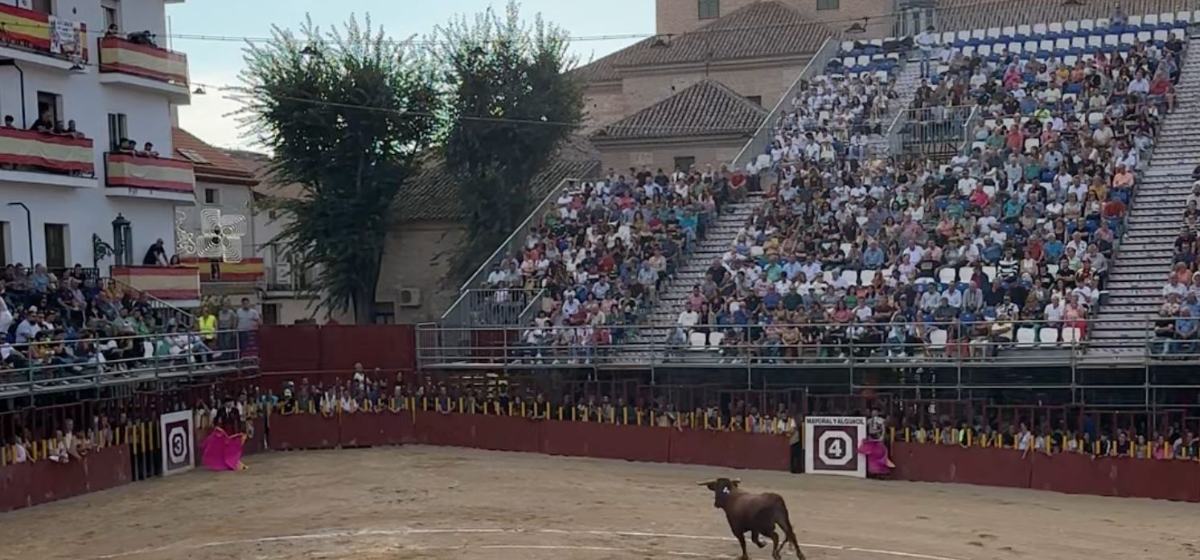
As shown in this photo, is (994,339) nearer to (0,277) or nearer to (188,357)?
(188,357)

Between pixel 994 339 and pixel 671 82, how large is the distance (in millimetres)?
33237

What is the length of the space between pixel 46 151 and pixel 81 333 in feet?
20.6

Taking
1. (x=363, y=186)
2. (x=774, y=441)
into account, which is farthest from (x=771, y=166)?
Result: (x=363, y=186)

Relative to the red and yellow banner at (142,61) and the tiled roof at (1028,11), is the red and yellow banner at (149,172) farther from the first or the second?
the tiled roof at (1028,11)

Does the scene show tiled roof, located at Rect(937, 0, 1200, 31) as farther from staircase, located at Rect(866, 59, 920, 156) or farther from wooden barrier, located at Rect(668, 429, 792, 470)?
wooden barrier, located at Rect(668, 429, 792, 470)

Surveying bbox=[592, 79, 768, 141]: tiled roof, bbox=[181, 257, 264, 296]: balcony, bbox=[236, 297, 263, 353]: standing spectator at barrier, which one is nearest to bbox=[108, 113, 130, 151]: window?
bbox=[236, 297, 263, 353]: standing spectator at barrier

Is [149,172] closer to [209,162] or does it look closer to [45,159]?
[45,159]

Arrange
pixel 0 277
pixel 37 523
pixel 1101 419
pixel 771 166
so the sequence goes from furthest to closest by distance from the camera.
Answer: pixel 771 166 → pixel 0 277 → pixel 1101 419 → pixel 37 523

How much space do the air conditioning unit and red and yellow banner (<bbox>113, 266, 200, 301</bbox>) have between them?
47.1 ft

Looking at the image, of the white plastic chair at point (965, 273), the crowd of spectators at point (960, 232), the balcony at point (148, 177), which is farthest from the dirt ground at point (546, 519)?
the balcony at point (148, 177)

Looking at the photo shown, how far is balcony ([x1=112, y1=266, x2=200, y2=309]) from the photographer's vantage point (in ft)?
123

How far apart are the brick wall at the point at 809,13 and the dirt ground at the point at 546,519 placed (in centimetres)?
3272

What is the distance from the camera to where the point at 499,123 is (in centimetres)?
5038

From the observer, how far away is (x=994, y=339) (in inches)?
1165
